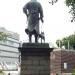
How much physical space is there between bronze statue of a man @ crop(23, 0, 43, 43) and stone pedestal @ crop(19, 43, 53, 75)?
736 millimetres

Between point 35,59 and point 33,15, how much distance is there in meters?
2.52

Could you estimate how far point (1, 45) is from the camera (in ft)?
471

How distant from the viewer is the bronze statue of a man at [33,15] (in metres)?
21.0

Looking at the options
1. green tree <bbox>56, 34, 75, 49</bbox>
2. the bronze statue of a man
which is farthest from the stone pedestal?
green tree <bbox>56, 34, 75, 49</bbox>

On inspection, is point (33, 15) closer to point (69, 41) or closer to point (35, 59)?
point (35, 59)

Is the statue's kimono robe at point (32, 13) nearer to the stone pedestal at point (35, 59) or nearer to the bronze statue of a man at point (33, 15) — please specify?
the bronze statue of a man at point (33, 15)

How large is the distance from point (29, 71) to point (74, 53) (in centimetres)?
6533

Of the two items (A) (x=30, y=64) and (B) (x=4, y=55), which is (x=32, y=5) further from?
(B) (x=4, y=55)

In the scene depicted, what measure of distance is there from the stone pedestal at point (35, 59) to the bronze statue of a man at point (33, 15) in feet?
2.41

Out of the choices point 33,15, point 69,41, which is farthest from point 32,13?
point 69,41

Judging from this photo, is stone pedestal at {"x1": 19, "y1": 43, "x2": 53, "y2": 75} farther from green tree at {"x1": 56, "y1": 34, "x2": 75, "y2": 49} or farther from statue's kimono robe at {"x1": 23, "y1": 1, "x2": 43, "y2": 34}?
green tree at {"x1": 56, "y1": 34, "x2": 75, "y2": 49}

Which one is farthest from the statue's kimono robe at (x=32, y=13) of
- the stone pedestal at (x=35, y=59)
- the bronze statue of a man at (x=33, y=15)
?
the stone pedestal at (x=35, y=59)

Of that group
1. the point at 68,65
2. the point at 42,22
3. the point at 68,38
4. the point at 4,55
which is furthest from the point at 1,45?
the point at 42,22

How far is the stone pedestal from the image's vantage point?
67.4 ft
